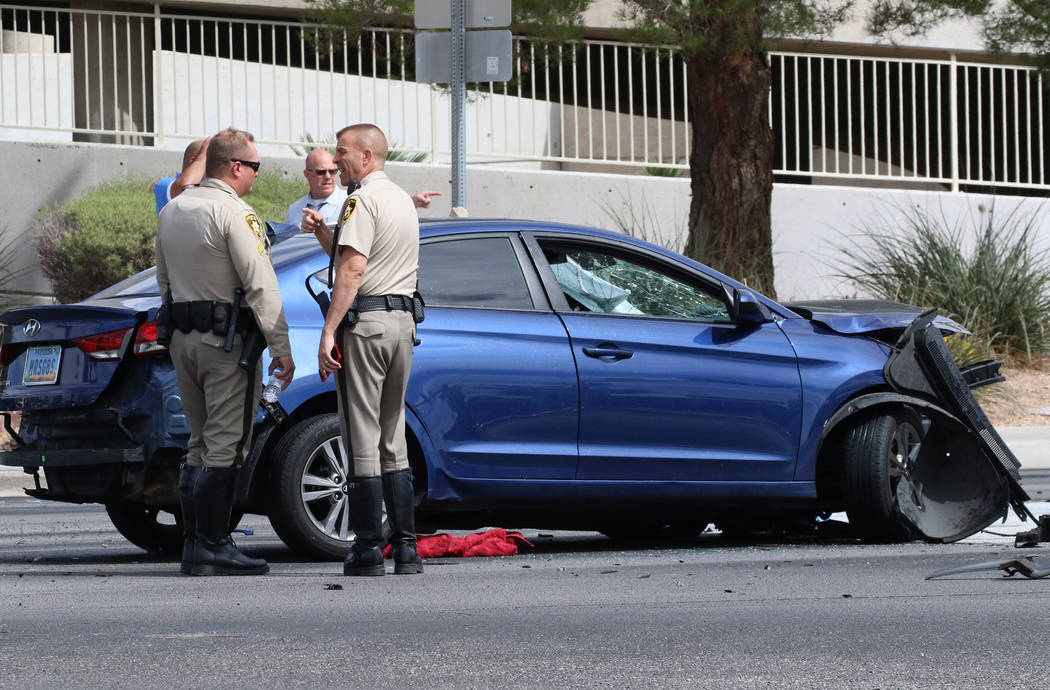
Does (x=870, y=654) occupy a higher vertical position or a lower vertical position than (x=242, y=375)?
lower

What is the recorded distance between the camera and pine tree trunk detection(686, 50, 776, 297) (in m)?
14.7

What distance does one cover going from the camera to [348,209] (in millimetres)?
6480

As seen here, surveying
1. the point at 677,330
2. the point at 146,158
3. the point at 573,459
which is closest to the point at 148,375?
the point at 573,459

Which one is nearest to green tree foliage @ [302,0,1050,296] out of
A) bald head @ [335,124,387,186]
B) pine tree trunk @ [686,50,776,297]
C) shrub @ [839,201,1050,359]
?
pine tree trunk @ [686,50,776,297]

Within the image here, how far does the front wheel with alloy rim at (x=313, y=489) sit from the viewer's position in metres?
6.79

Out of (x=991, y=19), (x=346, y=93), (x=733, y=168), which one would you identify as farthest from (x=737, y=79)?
(x=346, y=93)

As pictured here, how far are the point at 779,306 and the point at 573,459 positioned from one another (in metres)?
A: 1.35

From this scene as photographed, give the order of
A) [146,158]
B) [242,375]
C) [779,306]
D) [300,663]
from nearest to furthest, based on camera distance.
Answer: [300,663], [242,375], [779,306], [146,158]

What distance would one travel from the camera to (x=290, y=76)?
55.3 ft

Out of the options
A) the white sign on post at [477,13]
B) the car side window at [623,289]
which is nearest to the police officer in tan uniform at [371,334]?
the car side window at [623,289]

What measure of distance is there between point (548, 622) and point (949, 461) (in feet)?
9.03

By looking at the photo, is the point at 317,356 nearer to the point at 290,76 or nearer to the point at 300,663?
the point at 300,663

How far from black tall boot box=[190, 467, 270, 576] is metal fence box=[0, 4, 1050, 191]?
9032 mm

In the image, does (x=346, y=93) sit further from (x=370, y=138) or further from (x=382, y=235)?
(x=382, y=235)
